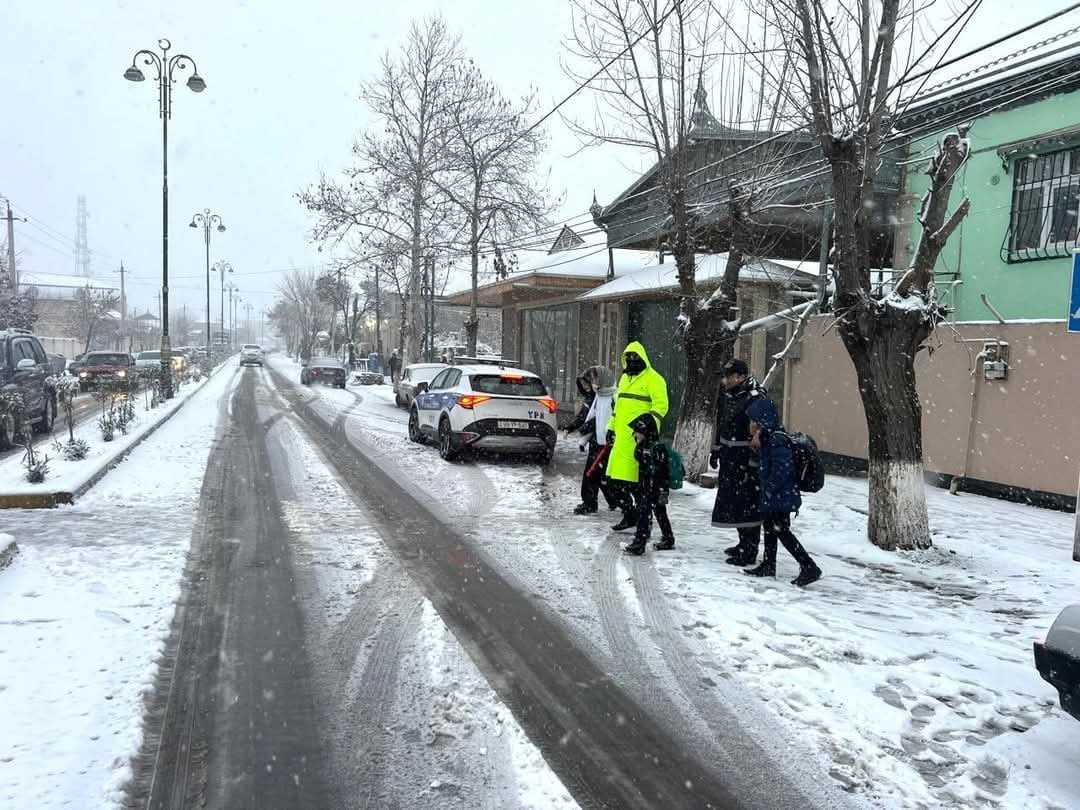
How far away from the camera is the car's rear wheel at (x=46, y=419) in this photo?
14883 millimetres

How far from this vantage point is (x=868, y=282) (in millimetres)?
7301

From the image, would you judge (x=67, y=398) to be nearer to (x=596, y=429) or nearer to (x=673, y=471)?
(x=596, y=429)

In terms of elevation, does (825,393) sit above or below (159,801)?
above

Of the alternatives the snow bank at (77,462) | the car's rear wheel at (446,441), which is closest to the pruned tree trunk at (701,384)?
the car's rear wheel at (446,441)

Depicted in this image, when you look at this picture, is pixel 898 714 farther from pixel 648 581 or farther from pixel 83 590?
pixel 83 590

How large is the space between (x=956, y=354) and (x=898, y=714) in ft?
25.7

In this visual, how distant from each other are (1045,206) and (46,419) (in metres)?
17.3

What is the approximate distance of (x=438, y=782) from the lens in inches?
125

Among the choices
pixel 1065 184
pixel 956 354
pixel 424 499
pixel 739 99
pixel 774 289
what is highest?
pixel 739 99

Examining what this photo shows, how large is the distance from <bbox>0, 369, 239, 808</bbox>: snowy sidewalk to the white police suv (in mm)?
4438

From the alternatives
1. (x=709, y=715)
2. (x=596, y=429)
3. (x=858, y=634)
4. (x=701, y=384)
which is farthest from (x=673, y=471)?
(x=701, y=384)

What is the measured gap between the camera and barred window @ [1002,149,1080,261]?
11016mm

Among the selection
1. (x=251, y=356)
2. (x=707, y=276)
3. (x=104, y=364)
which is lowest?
(x=251, y=356)

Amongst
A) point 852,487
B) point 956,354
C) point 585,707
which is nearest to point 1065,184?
point 956,354
